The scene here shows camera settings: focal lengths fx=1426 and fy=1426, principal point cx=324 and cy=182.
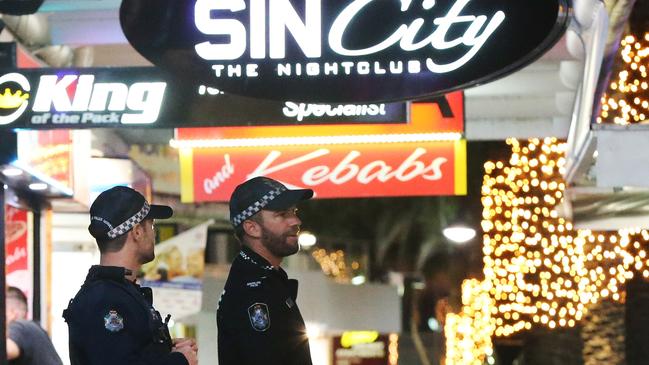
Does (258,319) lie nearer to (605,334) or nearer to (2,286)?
(2,286)

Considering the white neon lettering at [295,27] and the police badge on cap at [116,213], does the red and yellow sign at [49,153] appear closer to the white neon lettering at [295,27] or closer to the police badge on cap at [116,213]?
the white neon lettering at [295,27]

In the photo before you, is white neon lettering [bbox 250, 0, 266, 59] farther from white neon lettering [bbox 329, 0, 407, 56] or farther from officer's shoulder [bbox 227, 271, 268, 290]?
officer's shoulder [bbox 227, 271, 268, 290]

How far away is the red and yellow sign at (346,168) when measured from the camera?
1205 cm

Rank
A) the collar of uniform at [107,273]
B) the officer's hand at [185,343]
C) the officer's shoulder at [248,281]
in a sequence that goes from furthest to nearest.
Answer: the officer's shoulder at [248,281] → the officer's hand at [185,343] → the collar of uniform at [107,273]

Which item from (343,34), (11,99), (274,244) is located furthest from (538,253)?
(274,244)

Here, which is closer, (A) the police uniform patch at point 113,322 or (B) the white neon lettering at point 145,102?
(A) the police uniform patch at point 113,322

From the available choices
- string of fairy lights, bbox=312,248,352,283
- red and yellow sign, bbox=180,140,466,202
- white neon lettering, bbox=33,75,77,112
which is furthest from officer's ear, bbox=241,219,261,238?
string of fairy lights, bbox=312,248,352,283

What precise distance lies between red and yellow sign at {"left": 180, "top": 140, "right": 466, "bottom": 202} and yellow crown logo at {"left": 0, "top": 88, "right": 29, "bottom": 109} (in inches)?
175

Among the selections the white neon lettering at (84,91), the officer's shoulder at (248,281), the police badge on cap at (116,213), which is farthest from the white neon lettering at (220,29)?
the police badge on cap at (116,213)

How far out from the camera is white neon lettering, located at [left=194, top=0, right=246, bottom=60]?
6.98 meters

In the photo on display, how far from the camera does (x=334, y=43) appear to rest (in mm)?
6902

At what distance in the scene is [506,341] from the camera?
28.9 meters

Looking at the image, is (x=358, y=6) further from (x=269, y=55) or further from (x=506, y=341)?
(x=506, y=341)

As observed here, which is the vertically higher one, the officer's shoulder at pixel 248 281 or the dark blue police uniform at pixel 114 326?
the officer's shoulder at pixel 248 281
